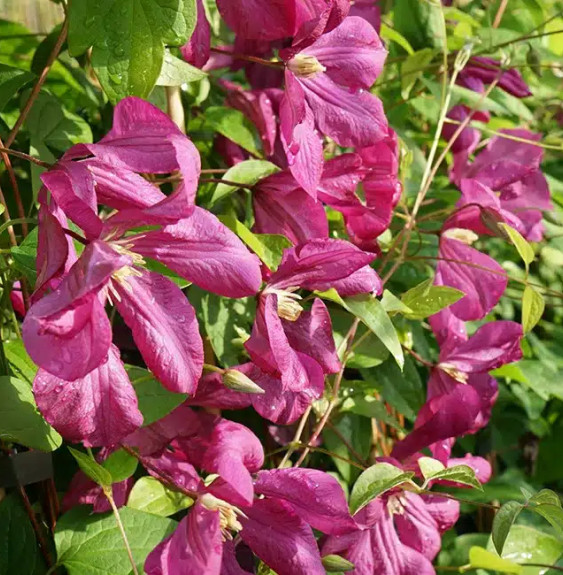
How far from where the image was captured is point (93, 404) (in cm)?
50

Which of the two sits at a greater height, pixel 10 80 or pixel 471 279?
pixel 10 80

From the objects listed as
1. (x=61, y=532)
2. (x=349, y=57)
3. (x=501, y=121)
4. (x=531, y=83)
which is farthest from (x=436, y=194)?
Result: (x=61, y=532)

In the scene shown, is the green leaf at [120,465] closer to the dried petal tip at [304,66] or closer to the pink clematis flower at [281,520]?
the pink clematis flower at [281,520]

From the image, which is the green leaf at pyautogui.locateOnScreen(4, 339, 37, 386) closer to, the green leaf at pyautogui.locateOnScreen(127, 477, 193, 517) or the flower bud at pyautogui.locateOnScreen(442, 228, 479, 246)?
the green leaf at pyautogui.locateOnScreen(127, 477, 193, 517)

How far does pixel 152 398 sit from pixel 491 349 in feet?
1.19

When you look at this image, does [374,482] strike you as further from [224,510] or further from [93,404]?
[93,404]

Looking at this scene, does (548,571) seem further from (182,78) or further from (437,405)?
(182,78)

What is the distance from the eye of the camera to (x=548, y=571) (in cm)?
96

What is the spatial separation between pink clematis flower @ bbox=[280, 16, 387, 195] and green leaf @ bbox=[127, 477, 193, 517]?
0.28m

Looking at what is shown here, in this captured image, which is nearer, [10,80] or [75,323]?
[75,323]

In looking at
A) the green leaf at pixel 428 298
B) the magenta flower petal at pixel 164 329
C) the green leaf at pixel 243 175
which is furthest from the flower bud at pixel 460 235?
the magenta flower petal at pixel 164 329

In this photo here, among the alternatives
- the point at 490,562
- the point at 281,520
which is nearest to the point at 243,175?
the point at 281,520

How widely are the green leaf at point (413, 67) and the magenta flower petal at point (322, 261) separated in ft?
1.40

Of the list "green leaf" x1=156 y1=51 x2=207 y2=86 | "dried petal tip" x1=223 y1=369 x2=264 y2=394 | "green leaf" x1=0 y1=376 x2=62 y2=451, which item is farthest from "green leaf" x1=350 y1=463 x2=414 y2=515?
"green leaf" x1=156 y1=51 x2=207 y2=86
